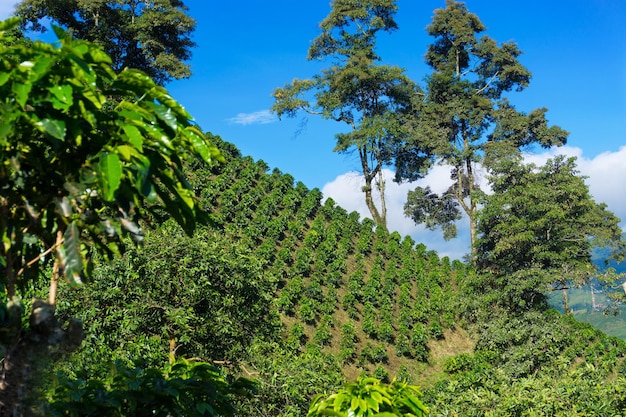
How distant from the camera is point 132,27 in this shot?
27.0 meters

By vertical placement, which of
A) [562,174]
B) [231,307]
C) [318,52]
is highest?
[318,52]

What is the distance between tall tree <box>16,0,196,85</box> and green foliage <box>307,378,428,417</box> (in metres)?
25.9

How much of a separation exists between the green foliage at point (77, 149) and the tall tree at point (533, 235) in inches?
562

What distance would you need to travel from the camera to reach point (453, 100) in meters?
25.6

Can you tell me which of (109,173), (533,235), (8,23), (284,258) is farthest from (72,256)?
(284,258)

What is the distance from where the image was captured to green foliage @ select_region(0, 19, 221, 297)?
2055 mm

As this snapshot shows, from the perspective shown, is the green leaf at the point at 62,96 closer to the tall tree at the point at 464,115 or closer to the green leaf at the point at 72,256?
the green leaf at the point at 72,256

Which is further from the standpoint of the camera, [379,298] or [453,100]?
[453,100]

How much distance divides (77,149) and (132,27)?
89.7ft

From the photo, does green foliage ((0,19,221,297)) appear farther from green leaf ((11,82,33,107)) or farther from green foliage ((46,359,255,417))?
green foliage ((46,359,255,417))

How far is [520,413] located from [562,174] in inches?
497

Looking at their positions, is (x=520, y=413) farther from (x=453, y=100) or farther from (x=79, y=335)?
(x=453, y=100)

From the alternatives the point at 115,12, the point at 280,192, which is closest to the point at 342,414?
the point at 280,192

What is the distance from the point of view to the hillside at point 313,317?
7.01 metres
